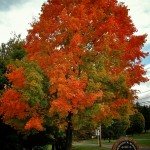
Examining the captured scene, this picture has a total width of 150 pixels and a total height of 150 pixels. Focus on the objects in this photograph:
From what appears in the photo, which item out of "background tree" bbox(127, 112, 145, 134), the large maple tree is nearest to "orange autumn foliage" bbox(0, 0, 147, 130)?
the large maple tree

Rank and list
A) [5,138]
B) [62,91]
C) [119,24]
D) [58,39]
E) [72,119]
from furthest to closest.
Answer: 1. [5,138]
2. [119,24]
3. [58,39]
4. [72,119]
5. [62,91]

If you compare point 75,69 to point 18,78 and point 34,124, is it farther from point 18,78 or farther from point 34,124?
point 34,124

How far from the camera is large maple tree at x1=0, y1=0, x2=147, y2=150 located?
1739cm

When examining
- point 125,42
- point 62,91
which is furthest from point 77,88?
point 125,42

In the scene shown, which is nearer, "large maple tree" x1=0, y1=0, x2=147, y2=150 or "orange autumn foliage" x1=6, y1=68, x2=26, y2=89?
"large maple tree" x1=0, y1=0, x2=147, y2=150

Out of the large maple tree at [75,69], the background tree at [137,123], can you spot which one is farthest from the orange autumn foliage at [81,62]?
the background tree at [137,123]

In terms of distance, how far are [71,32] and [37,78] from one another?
4.03 metres

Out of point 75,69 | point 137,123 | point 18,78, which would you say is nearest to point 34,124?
point 18,78

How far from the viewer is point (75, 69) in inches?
751

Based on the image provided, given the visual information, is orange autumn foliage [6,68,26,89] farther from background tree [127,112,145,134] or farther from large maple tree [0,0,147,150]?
background tree [127,112,145,134]

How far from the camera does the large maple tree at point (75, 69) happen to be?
57.1ft

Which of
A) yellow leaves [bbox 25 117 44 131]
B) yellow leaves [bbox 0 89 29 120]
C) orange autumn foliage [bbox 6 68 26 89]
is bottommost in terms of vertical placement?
yellow leaves [bbox 25 117 44 131]

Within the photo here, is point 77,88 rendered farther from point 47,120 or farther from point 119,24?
point 119,24

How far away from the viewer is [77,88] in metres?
17.0
